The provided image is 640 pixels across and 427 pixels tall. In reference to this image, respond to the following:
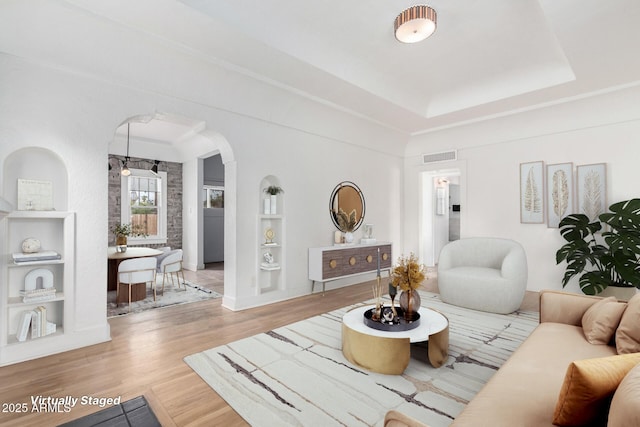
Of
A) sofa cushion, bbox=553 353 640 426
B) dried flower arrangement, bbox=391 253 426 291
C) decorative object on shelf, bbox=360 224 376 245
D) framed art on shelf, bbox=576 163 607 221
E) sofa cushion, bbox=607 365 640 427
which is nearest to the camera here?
sofa cushion, bbox=607 365 640 427

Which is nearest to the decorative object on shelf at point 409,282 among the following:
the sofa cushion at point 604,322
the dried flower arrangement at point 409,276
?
the dried flower arrangement at point 409,276

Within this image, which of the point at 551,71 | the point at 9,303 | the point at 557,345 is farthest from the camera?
the point at 551,71

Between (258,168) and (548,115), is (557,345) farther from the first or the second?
(548,115)

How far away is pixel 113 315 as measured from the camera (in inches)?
158

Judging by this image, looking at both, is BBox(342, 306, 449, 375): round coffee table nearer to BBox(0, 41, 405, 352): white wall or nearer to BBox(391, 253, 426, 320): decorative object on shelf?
BBox(391, 253, 426, 320): decorative object on shelf

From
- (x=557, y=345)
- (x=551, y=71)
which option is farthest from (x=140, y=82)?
(x=551, y=71)

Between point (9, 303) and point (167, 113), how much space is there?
7.70 feet

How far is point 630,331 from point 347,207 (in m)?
4.31

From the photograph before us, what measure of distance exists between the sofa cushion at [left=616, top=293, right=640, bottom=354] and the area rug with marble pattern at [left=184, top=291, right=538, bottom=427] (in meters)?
0.93

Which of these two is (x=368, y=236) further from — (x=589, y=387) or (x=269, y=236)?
(x=589, y=387)

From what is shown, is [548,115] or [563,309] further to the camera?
[548,115]

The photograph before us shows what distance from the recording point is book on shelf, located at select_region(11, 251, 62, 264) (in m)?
2.76

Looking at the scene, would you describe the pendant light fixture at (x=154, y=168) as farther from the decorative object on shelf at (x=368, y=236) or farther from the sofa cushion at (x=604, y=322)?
the sofa cushion at (x=604, y=322)

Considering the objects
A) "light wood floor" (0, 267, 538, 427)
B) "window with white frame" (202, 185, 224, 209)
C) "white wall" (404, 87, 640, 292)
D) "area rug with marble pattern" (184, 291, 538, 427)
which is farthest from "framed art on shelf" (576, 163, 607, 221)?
"window with white frame" (202, 185, 224, 209)
